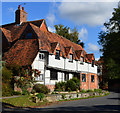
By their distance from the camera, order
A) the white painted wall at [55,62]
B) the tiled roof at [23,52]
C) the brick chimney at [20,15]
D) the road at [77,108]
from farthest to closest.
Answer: the brick chimney at [20,15] < the white painted wall at [55,62] < the tiled roof at [23,52] < the road at [77,108]

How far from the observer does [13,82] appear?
2184 cm

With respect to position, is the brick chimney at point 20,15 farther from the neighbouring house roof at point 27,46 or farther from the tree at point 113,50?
the tree at point 113,50

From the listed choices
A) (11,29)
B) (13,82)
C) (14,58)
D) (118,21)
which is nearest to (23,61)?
(14,58)

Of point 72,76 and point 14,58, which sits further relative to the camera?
point 72,76

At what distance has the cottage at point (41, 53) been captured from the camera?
1111 inches

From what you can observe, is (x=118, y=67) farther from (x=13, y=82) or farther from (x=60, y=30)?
(x=60, y=30)

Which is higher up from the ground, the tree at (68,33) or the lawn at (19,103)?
the tree at (68,33)

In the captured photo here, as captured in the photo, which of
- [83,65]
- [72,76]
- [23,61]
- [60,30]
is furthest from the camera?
[60,30]

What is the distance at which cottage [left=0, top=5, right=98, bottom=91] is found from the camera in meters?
28.2

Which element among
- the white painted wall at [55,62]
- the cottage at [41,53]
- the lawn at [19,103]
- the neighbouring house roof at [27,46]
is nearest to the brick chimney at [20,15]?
the cottage at [41,53]

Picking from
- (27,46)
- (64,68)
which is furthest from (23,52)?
(64,68)

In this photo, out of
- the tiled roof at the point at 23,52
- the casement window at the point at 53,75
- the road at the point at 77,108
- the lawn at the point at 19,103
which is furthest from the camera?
the casement window at the point at 53,75

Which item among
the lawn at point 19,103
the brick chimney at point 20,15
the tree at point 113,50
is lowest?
the lawn at point 19,103

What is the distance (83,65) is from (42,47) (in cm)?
1220
